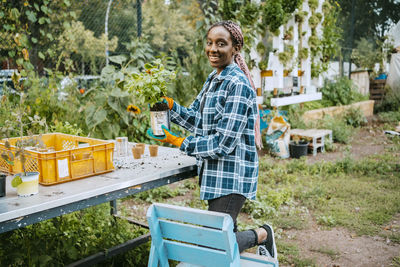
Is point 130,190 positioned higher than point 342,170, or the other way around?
point 130,190

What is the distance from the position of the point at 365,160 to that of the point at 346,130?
187 centimetres

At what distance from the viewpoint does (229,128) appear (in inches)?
83.7

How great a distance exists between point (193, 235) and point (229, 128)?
26.2 inches

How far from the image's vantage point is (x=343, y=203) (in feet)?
14.2

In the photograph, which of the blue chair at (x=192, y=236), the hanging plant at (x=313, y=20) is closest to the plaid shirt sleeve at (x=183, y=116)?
the blue chair at (x=192, y=236)

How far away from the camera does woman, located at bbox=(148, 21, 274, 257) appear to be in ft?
7.07

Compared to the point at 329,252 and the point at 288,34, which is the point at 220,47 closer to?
the point at 329,252

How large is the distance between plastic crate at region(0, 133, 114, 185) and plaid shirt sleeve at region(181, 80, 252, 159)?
538 millimetres

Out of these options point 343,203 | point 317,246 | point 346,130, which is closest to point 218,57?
point 317,246

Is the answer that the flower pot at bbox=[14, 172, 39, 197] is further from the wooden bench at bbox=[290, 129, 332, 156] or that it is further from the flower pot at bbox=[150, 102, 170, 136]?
the wooden bench at bbox=[290, 129, 332, 156]

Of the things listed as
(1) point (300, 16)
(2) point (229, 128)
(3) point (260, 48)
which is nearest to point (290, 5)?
(1) point (300, 16)

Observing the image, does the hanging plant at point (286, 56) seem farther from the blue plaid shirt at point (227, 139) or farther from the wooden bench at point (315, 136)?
the blue plaid shirt at point (227, 139)

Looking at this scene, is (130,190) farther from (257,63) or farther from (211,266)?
(257,63)

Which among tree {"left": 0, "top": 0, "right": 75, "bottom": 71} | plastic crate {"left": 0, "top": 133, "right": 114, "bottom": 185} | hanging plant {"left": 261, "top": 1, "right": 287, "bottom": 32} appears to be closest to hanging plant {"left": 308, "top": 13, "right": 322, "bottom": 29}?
hanging plant {"left": 261, "top": 1, "right": 287, "bottom": 32}
